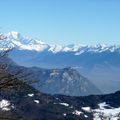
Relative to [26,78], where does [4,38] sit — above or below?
above

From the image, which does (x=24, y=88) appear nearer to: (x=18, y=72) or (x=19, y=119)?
(x=18, y=72)

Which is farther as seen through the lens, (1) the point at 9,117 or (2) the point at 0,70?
(1) the point at 9,117

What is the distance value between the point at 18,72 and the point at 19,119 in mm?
3304

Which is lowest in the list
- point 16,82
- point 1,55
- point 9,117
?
point 9,117

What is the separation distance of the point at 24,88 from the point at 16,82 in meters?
0.83

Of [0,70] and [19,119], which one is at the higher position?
[0,70]

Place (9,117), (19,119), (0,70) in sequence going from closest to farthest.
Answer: (0,70) → (9,117) → (19,119)

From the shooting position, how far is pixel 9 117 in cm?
1838

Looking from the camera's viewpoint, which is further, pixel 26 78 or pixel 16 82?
pixel 26 78

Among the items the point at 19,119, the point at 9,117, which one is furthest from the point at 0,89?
the point at 19,119

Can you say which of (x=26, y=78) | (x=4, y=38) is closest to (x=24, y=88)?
(x=26, y=78)

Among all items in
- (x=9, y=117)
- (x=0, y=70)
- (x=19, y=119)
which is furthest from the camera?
(x=19, y=119)

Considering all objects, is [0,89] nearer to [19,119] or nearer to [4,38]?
[4,38]

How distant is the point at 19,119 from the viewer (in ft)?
66.3
